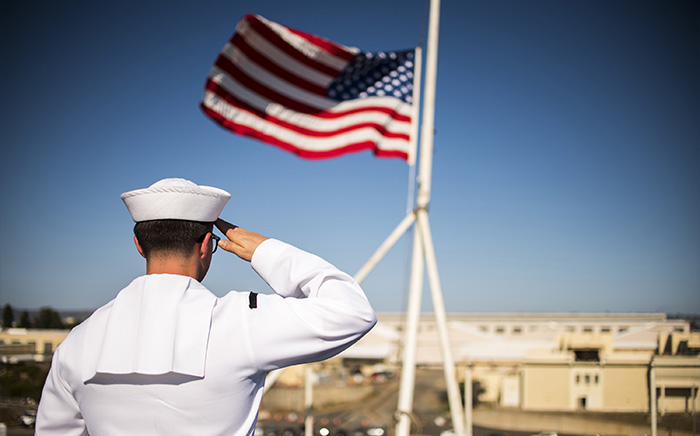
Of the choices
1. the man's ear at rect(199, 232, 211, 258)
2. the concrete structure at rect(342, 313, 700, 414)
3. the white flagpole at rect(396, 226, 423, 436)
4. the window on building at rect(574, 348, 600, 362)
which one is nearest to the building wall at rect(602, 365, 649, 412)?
the concrete structure at rect(342, 313, 700, 414)

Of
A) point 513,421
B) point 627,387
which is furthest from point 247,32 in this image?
point 513,421

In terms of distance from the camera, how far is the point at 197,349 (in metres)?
1.09

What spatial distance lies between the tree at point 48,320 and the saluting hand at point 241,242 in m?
3.34

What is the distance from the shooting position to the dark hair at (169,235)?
118 centimetres

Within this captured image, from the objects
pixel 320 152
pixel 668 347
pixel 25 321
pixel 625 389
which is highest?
pixel 320 152

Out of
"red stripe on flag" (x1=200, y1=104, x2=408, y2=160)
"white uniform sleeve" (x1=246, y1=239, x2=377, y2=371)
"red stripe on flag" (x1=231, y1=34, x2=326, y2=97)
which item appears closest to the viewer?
"white uniform sleeve" (x1=246, y1=239, x2=377, y2=371)

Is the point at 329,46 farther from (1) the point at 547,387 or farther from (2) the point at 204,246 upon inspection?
(2) the point at 204,246

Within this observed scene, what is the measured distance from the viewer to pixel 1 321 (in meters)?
4.20

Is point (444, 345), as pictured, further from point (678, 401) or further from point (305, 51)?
point (305, 51)

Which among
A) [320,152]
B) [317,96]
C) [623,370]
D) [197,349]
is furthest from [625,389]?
[317,96]

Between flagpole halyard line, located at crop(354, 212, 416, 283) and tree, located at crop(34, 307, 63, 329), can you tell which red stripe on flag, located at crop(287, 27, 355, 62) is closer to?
flagpole halyard line, located at crop(354, 212, 416, 283)

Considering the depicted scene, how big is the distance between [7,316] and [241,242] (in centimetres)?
389

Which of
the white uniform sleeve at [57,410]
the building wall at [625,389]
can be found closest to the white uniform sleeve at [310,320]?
the white uniform sleeve at [57,410]

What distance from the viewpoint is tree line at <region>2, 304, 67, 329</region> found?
13.6 ft
